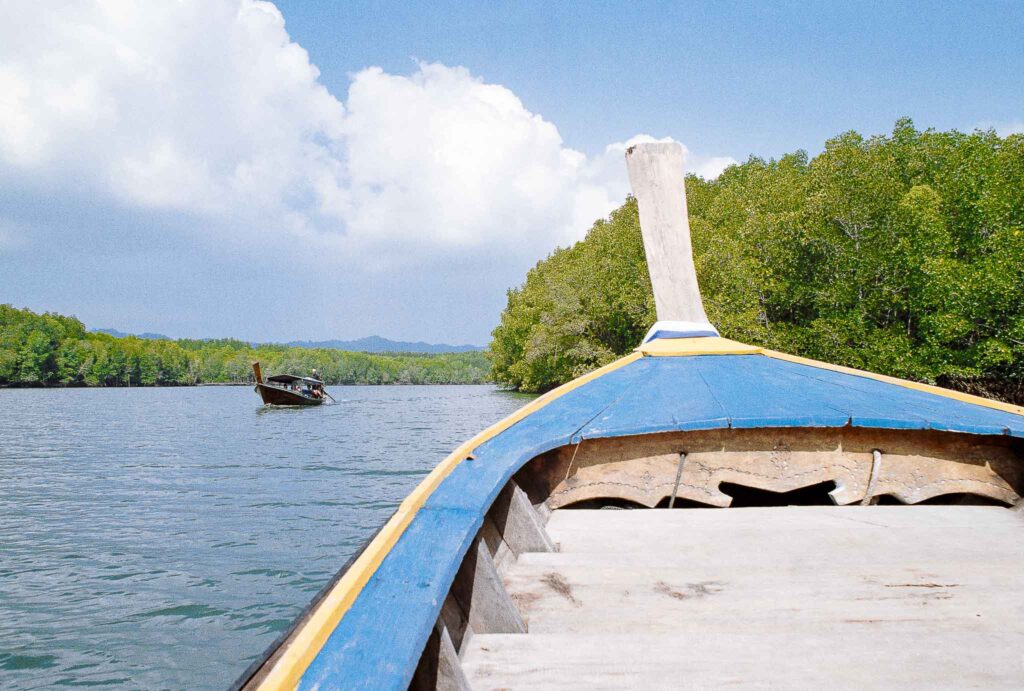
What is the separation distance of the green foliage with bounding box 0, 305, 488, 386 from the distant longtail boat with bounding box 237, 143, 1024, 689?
91539mm

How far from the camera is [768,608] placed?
1891 millimetres

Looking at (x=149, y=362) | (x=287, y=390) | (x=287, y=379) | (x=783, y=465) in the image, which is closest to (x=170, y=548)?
(x=783, y=465)

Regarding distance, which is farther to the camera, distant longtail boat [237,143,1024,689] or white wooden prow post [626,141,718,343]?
white wooden prow post [626,141,718,343]

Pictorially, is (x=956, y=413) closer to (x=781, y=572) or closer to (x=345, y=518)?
(x=781, y=572)

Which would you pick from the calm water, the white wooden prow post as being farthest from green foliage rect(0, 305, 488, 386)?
the white wooden prow post

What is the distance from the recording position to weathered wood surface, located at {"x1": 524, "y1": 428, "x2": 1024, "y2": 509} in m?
3.24

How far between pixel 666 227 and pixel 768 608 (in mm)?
3852

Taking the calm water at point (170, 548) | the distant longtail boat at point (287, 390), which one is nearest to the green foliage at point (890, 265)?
the calm water at point (170, 548)

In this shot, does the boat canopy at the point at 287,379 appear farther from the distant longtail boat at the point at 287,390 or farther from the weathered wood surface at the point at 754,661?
the weathered wood surface at the point at 754,661

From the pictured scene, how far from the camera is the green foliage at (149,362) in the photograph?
371ft

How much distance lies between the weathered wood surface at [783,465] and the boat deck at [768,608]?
0.44m

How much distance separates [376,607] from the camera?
1.26 meters

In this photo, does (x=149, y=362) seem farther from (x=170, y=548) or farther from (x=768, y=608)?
(x=768, y=608)

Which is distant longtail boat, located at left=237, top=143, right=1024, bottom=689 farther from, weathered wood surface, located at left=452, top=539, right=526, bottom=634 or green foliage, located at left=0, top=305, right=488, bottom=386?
green foliage, located at left=0, top=305, right=488, bottom=386
